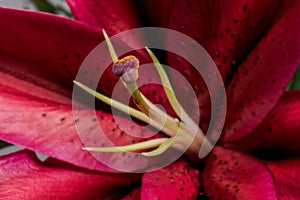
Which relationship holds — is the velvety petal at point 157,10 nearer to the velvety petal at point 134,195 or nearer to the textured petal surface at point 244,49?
the textured petal surface at point 244,49

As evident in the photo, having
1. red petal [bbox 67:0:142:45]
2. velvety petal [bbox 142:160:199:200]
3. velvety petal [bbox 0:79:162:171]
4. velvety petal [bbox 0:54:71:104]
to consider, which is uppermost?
red petal [bbox 67:0:142:45]

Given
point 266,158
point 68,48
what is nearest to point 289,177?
point 266,158

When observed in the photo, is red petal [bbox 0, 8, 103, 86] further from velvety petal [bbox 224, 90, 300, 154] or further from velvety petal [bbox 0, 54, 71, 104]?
velvety petal [bbox 224, 90, 300, 154]

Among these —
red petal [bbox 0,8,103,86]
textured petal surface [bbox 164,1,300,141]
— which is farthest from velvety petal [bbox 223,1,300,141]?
red petal [bbox 0,8,103,86]

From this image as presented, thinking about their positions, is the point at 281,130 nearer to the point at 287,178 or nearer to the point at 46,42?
the point at 287,178

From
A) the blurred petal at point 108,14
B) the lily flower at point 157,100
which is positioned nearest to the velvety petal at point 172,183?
the lily flower at point 157,100

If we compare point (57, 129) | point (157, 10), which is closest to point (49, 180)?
point (57, 129)
